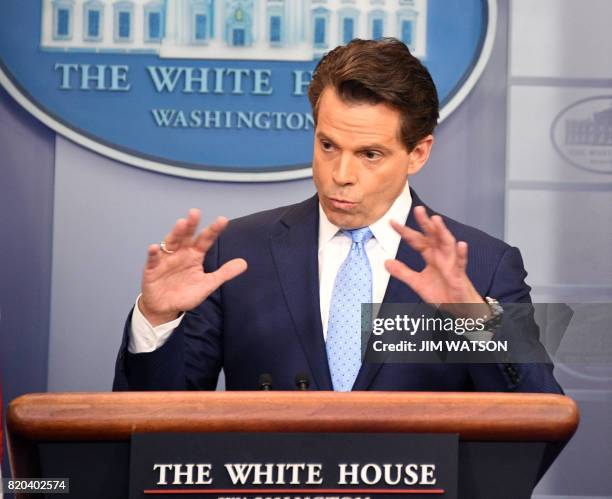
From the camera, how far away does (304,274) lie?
197cm

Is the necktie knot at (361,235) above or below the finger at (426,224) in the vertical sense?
below

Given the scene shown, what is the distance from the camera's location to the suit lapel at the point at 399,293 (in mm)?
1825

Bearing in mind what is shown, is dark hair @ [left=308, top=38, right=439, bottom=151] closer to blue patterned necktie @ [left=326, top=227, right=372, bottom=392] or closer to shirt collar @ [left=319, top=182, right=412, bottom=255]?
shirt collar @ [left=319, top=182, right=412, bottom=255]

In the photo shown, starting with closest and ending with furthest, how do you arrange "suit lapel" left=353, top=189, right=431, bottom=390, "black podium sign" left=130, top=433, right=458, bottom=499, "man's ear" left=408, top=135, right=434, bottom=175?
"black podium sign" left=130, top=433, right=458, bottom=499 < "suit lapel" left=353, top=189, right=431, bottom=390 < "man's ear" left=408, top=135, right=434, bottom=175

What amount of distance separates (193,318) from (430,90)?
0.65 m

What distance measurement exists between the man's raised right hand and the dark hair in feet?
1.75

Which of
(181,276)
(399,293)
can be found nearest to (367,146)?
(399,293)

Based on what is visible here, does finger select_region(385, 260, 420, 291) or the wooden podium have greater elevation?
finger select_region(385, 260, 420, 291)

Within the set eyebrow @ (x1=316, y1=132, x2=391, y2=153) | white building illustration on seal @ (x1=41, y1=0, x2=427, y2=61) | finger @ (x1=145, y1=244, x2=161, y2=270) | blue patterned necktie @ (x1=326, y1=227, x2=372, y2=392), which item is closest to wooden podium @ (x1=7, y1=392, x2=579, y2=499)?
finger @ (x1=145, y1=244, x2=161, y2=270)

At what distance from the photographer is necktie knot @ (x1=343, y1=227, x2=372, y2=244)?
6.50ft

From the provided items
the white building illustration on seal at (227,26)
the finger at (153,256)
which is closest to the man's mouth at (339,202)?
the finger at (153,256)

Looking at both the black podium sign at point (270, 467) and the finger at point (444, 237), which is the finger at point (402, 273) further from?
the black podium sign at point (270, 467)

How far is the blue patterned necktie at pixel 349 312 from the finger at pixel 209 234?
46cm

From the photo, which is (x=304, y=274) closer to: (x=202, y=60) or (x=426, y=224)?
(x=426, y=224)
